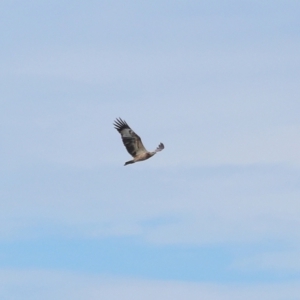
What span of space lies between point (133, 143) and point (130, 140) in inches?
15.4

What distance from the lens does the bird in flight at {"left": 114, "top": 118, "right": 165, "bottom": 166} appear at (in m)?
44.1

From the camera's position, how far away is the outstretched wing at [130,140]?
44.3 metres

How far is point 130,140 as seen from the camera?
44500 mm

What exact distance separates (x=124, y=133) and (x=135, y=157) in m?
2.41

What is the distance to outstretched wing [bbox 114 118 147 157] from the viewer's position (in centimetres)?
4431

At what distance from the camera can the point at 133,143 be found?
4438 centimetres

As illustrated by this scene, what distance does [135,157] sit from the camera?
4394 centimetres

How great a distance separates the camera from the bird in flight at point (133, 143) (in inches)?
1736

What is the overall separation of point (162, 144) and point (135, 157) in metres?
3.32

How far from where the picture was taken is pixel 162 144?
151 feet

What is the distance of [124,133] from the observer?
147ft

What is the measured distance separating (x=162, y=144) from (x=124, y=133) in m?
3.68
